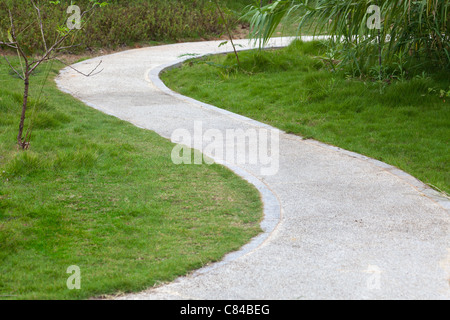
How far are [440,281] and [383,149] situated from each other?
3420 millimetres

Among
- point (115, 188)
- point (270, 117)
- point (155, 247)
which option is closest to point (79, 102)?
point (270, 117)

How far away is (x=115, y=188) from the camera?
565 cm

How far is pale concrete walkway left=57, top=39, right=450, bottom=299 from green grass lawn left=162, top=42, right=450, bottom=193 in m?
0.45

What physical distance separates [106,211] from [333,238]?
6.87ft

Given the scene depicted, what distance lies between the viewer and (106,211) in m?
5.08

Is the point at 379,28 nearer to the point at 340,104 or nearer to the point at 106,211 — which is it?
the point at 340,104

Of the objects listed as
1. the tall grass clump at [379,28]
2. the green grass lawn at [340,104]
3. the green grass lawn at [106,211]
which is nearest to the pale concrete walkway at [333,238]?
the green grass lawn at [106,211]

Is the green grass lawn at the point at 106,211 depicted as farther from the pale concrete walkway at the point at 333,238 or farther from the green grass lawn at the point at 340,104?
the green grass lawn at the point at 340,104

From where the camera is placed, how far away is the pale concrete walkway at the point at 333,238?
147 inches

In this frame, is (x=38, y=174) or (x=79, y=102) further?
(x=79, y=102)

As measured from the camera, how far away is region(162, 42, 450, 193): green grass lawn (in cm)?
698
